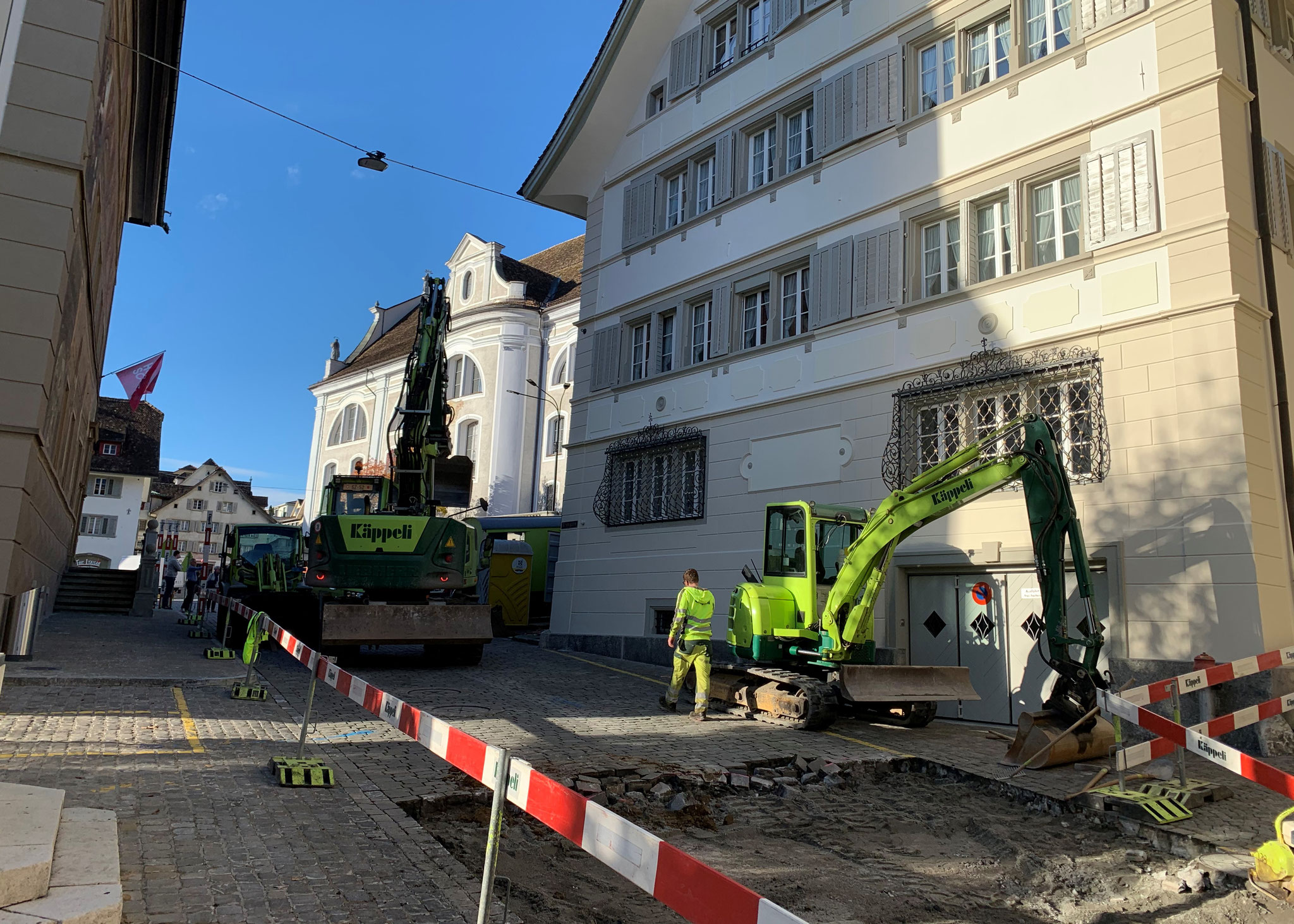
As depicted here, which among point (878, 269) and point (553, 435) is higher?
point (553, 435)

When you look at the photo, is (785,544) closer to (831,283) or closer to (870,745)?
(870,745)

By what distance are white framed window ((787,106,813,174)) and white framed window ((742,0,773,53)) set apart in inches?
73.1

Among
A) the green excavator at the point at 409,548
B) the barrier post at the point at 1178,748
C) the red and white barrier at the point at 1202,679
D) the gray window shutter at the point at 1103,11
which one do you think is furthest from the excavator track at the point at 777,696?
the gray window shutter at the point at 1103,11

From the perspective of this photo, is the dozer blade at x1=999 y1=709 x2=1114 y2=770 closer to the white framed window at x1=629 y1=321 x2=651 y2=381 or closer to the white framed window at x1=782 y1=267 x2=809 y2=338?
the white framed window at x1=782 y1=267 x2=809 y2=338

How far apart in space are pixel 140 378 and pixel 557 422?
63.0 ft

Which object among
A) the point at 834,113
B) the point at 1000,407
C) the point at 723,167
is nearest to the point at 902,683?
the point at 1000,407

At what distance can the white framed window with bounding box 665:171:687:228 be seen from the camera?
63.3ft

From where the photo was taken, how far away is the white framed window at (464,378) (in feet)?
142

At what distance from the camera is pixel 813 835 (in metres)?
7.03

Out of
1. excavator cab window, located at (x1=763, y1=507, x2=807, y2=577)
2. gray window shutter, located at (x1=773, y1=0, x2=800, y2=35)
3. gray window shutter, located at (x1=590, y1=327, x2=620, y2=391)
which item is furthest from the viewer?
gray window shutter, located at (x1=590, y1=327, x2=620, y2=391)

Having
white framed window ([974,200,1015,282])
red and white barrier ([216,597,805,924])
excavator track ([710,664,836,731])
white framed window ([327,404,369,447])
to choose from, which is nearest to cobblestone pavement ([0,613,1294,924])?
excavator track ([710,664,836,731])

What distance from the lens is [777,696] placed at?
11125 millimetres

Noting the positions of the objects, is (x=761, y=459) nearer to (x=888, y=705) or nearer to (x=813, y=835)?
(x=888, y=705)

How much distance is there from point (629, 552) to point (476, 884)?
1371 centimetres
